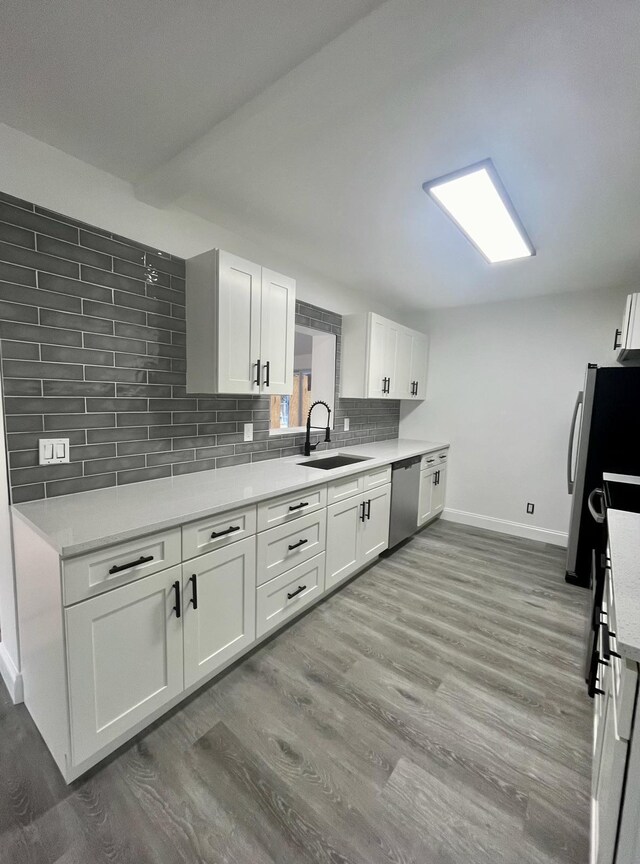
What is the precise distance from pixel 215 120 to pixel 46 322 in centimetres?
113

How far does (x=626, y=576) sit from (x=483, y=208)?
1.84m

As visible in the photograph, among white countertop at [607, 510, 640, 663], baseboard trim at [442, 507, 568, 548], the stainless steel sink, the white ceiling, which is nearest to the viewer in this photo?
white countertop at [607, 510, 640, 663]

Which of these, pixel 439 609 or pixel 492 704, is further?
pixel 439 609

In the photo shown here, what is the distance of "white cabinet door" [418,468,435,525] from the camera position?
3.57 meters

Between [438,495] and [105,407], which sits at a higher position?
[105,407]

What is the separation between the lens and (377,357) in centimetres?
339

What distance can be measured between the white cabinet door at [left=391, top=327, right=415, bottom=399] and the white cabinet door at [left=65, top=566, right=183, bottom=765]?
9.49 feet

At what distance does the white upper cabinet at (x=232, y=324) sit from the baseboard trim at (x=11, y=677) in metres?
1.57

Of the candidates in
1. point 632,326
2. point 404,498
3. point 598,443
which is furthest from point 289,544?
A: point 632,326

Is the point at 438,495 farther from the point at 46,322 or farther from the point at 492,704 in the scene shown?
the point at 46,322

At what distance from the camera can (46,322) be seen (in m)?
1.56

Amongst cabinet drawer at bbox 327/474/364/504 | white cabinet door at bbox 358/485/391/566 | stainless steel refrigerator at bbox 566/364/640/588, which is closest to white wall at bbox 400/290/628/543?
stainless steel refrigerator at bbox 566/364/640/588

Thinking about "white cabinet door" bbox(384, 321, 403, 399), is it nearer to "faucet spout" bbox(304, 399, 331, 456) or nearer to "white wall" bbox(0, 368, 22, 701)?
"faucet spout" bbox(304, 399, 331, 456)

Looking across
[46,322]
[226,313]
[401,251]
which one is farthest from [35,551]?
[401,251]
